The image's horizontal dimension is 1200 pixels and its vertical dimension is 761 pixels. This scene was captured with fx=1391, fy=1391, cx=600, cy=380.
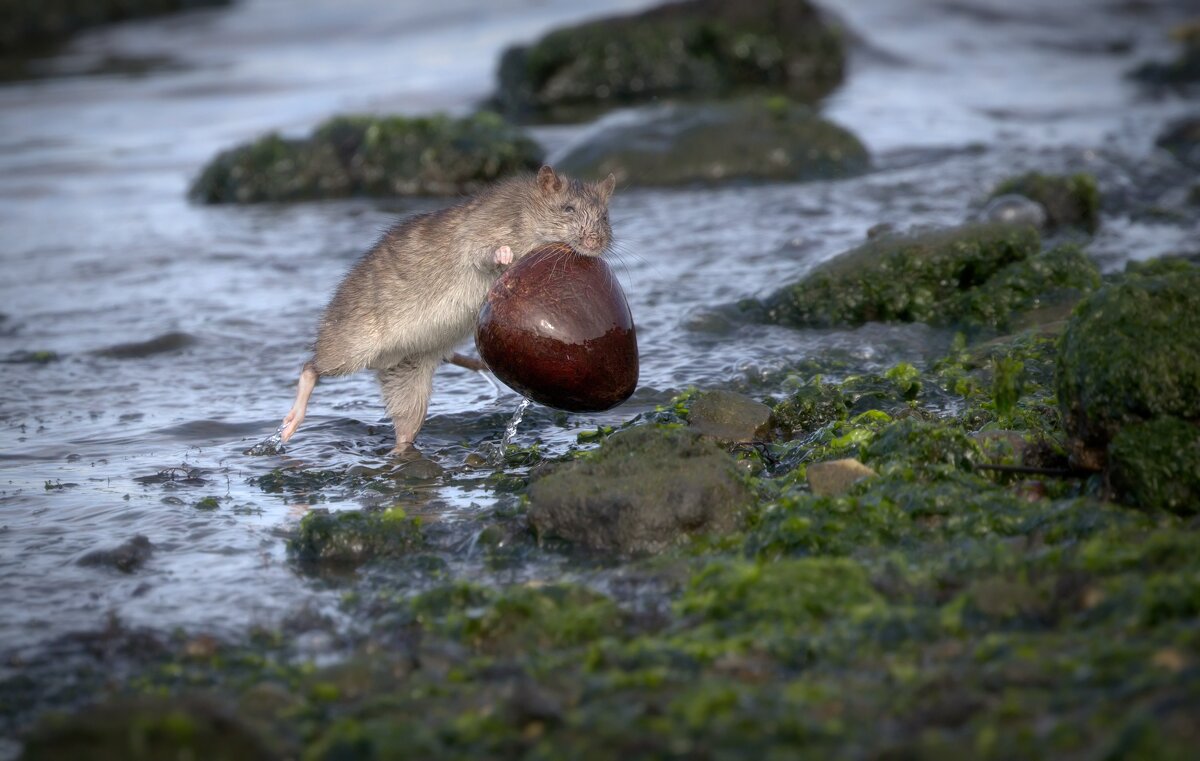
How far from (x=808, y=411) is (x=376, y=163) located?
972 cm

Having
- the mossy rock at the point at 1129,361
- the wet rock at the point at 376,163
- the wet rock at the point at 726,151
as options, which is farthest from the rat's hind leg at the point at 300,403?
the wet rock at the point at 376,163

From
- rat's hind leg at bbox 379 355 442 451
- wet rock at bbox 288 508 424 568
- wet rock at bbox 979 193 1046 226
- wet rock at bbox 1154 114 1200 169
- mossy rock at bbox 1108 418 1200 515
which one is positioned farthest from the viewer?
wet rock at bbox 1154 114 1200 169

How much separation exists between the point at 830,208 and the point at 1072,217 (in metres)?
2.40

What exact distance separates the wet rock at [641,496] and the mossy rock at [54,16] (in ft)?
82.2

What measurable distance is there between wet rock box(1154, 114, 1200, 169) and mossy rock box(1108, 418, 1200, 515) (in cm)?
1081

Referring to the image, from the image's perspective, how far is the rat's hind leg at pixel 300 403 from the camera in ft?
26.6

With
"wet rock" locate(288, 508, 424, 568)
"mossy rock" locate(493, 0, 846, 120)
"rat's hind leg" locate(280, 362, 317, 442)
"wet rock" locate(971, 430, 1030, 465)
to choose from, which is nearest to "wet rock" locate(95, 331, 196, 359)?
"rat's hind leg" locate(280, 362, 317, 442)

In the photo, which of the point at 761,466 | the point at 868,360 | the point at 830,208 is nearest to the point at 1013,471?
the point at 761,466

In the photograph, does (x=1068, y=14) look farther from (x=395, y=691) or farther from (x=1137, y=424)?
(x=395, y=691)

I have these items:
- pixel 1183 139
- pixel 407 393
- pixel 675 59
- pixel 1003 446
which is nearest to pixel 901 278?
pixel 1003 446

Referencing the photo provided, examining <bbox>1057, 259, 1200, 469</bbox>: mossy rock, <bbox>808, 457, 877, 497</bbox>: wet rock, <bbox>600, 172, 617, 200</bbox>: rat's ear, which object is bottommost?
<bbox>808, 457, 877, 497</bbox>: wet rock

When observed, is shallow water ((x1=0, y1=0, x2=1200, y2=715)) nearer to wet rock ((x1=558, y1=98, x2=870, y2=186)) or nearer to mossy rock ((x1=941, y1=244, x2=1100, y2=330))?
mossy rock ((x1=941, y1=244, x2=1100, y2=330))

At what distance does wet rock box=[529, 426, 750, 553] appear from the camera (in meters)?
6.11

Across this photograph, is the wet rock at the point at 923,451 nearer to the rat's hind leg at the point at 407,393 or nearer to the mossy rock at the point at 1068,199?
the rat's hind leg at the point at 407,393
